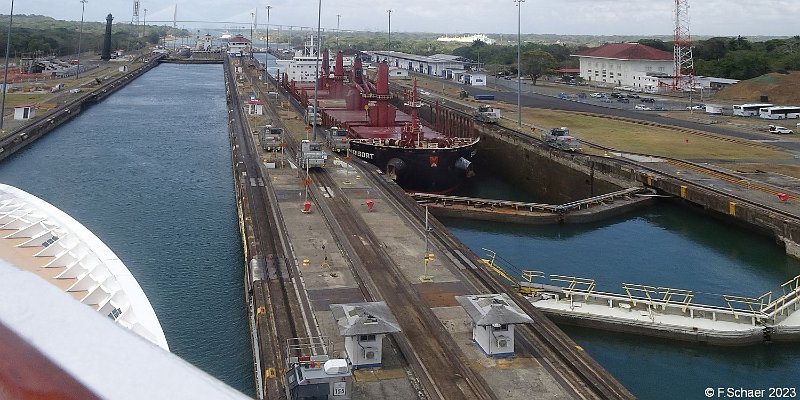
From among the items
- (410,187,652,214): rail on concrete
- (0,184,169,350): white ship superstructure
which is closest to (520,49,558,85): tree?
(410,187,652,214): rail on concrete

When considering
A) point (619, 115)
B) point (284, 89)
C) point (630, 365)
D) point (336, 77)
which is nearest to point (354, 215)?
point (630, 365)

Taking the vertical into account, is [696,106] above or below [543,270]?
above

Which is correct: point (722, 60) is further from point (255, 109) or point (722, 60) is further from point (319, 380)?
point (319, 380)

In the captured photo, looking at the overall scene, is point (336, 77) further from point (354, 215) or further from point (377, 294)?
point (377, 294)

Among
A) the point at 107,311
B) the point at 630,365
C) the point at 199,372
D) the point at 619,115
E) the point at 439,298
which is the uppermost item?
the point at 619,115

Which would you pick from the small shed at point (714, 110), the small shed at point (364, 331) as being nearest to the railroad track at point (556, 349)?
the small shed at point (364, 331)

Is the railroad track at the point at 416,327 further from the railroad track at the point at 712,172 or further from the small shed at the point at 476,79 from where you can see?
the small shed at the point at 476,79

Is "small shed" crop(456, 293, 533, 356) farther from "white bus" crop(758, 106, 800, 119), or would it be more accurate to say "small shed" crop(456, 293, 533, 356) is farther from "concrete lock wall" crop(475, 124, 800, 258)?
"white bus" crop(758, 106, 800, 119)
